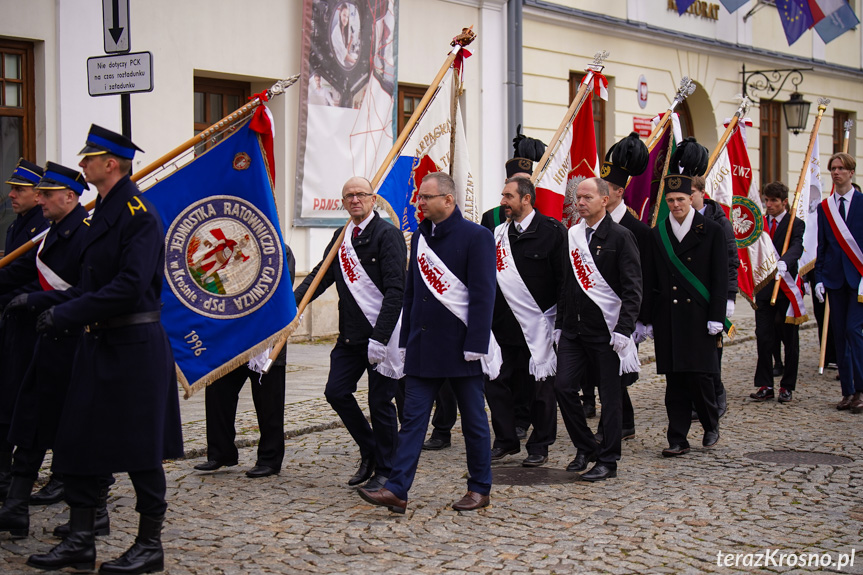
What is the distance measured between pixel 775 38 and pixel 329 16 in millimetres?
12334

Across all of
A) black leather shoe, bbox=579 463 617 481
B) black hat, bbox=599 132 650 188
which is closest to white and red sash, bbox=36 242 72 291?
black leather shoe, bbox=579 463 617 481

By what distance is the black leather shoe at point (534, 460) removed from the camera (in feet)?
24.2

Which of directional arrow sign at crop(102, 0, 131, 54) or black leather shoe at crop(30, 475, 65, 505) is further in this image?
directional arrow sign at crop(102, 0, 131, 54)

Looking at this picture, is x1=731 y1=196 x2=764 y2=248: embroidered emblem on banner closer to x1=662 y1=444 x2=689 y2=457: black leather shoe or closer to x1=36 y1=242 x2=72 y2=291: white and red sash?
x1=662 y1=444 x2=689 y2=457: black leather shoe

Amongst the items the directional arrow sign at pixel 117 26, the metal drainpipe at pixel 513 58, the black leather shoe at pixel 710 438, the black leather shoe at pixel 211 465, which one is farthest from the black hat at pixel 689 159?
the metal drainpipe at pixel 513 58

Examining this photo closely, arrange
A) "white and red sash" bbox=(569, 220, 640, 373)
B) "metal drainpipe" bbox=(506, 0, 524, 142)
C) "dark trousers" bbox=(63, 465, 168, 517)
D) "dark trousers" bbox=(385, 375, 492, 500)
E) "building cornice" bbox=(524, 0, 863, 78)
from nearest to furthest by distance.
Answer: "dark trousers" bbox=(63, 465, 168, 517), "dark trousers" bbox=(385, 375, 492, 500), "white and red sash" bbox=(569, 220, 640, 373), "metal drainpipe" bbox=(506, 0, 524, 142), "building cornice" bbox=(524, 0, 863, 78)

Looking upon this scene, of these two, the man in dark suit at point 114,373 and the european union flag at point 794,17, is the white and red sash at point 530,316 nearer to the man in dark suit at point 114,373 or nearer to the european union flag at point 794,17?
the man in dark suit at point 114,373

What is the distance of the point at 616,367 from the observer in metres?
7.14

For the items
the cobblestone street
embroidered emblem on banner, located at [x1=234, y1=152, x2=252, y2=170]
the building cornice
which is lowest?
the cobblestone street

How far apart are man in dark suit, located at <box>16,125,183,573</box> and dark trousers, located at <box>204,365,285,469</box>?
1.90m

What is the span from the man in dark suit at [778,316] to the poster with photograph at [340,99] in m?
5.57

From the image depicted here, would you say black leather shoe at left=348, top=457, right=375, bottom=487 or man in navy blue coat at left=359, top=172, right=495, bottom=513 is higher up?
man in navy blue coat at left=359, top=172, right=495, bottom=513

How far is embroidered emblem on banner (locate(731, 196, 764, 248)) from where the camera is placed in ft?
36.3

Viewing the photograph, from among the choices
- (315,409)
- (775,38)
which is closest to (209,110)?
(315,409)
